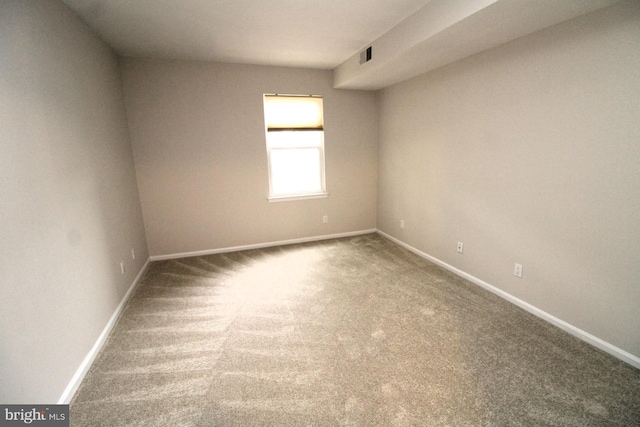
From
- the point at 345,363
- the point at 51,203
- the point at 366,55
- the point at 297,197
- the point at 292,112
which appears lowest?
the point at 345,363

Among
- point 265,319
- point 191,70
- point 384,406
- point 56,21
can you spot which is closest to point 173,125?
point 191,70

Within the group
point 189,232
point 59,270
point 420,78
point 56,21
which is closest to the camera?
point 59,270

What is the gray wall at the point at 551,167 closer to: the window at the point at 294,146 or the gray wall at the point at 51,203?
the window at the point at 294,146

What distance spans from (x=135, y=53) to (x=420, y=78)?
10.8 ft

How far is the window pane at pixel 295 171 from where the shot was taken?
167 inches

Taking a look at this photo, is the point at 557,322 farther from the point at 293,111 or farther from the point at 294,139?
the point at 293,111

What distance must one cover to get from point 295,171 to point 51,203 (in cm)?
295

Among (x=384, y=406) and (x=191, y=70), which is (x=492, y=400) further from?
(x=191, y=70)

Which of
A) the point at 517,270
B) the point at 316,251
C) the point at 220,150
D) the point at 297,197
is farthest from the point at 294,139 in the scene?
the point at 517,270

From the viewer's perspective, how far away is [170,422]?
60.6 inches

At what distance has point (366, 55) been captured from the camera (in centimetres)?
320

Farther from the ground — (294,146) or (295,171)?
(294,146)

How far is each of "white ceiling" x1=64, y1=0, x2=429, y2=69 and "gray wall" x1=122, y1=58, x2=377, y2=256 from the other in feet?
1.19

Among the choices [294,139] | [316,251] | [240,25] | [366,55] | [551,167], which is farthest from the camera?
[294,139]
